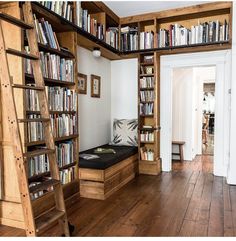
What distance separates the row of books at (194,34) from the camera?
3924mm

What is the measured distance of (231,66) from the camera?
150 inches

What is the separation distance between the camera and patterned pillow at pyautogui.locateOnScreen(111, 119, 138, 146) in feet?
14.9

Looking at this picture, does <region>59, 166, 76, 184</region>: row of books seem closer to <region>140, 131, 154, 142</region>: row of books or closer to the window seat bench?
the window seat bench

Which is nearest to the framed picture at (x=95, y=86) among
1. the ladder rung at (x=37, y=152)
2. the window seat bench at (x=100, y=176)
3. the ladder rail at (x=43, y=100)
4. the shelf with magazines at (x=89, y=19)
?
the shelf with magazines at (x=89, y=19)

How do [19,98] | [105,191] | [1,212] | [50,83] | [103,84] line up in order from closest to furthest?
1. [19,98]
2. [1,212]
3. [50,83]
4. [105,191]
5. [103,84]

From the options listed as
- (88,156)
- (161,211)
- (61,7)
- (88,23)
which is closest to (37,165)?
(88,156)

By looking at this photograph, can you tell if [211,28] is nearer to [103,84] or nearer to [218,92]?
[218,92]

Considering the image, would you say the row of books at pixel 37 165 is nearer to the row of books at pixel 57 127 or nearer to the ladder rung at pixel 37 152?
the row of books at pixel 57 127

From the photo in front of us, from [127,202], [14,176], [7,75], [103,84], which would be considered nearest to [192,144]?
[103,84]

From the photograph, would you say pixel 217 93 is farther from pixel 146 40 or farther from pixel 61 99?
pixel 61 99

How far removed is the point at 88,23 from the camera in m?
3.57

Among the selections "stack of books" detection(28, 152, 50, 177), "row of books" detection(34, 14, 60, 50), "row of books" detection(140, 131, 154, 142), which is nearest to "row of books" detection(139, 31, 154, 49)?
"row of books" detection(140, 131, 154, 142)

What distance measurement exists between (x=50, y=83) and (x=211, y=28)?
2.82 metres

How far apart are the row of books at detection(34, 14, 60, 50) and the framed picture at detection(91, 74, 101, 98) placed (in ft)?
4.56
